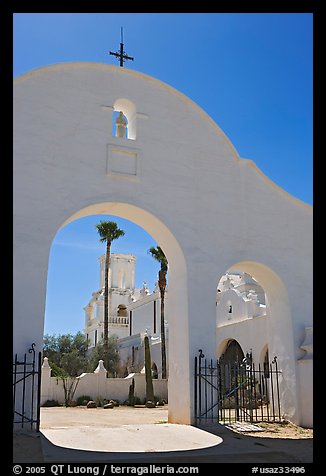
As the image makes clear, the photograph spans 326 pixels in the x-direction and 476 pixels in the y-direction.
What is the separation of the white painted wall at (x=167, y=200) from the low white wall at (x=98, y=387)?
13127 mm

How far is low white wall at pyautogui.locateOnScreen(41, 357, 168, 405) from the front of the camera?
76.6ft

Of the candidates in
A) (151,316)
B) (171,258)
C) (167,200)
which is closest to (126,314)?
(151,316)

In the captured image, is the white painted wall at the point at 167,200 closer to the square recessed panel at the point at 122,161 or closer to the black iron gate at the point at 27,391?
the square recessed panel at the point at 122,161

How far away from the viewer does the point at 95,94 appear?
1185 cm

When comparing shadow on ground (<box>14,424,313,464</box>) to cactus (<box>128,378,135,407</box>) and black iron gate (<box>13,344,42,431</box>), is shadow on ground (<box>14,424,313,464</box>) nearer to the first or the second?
black iron gate (<box>13,344,42,431</box>)

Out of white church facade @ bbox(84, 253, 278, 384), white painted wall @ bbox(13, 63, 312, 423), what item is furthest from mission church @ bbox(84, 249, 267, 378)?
white painted wall @ bbox(13, 63, 312, 423)

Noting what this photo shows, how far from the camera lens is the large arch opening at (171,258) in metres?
11.4

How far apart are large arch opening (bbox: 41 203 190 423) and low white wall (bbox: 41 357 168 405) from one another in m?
13.0

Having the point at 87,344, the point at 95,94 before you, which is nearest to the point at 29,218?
the point at 95,94

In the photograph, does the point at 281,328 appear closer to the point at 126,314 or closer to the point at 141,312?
the point at 141,312

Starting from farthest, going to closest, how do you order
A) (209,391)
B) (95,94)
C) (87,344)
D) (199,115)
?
1. (87,344)
2. (199,115)
3. (95,94)
4. (209,391)

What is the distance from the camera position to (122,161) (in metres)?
11.7
